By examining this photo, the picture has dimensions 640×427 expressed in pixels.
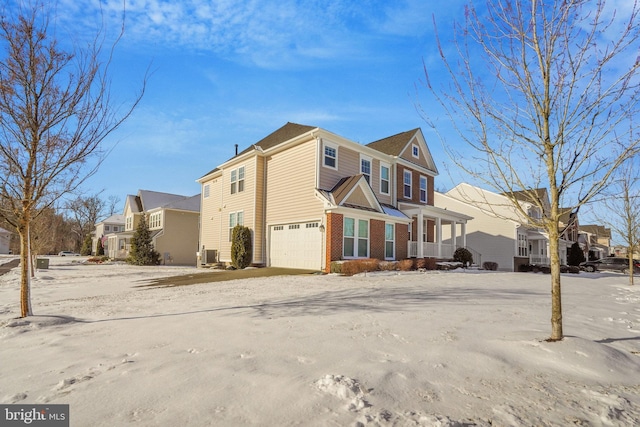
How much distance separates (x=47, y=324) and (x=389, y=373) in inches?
238

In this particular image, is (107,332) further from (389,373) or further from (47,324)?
(389,373)

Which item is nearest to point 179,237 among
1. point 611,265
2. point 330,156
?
point 330,156

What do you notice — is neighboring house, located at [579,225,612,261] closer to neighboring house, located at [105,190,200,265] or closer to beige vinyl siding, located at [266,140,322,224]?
beige vinyl siding, located at [266,140,322,224]

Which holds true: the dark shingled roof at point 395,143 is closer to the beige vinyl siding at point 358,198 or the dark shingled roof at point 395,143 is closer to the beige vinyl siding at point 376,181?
the beige vinyl siding at point 376,181

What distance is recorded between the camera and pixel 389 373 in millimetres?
3566

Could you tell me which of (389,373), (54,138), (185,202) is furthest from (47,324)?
(185,202)

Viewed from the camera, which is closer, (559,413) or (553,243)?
(559,413)

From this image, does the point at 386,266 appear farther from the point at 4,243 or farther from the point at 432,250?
the point at 4,243

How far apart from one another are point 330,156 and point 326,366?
593 inches

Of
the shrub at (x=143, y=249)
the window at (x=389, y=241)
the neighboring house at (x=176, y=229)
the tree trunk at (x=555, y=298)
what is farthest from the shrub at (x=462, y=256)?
the shrub at (x=143, y=249)

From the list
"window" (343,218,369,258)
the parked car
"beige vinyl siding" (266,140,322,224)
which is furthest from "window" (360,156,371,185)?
the parked car

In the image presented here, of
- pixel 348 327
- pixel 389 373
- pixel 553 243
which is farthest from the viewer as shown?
pixel 348 327

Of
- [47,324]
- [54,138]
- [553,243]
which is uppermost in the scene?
[54,138]

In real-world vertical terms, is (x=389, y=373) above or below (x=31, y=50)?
below
